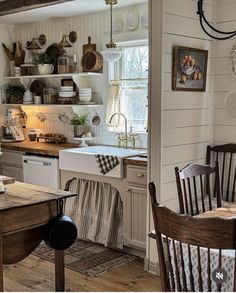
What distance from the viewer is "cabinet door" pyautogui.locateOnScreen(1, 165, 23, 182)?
5125mm

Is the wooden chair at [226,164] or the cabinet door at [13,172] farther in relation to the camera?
the cabinet door at [13,172]

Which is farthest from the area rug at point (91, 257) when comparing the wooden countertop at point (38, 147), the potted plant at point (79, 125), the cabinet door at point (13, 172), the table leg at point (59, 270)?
the potted plant at point (79, 125)

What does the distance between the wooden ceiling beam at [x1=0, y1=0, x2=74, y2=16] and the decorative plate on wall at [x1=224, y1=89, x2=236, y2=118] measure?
1767mm

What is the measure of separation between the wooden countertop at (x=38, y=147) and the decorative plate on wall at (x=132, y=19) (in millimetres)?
1480

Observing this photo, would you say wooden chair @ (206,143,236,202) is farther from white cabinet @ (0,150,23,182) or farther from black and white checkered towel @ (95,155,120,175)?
white cabinet @ (0,150,23,182)

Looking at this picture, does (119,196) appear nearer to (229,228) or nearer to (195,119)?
(195,119)

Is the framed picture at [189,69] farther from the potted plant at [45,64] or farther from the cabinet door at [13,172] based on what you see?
the cabinet door at [13,172]

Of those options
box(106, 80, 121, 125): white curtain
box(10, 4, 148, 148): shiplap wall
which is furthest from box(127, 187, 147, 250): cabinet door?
box(106, 80, 121, 125): white curtain

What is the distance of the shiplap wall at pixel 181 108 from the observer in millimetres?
3416

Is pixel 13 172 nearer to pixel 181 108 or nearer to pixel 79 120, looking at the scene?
pixel 79 120

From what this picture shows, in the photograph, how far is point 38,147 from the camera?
4902 mm

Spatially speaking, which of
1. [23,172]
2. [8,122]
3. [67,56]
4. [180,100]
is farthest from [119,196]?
[8,122]

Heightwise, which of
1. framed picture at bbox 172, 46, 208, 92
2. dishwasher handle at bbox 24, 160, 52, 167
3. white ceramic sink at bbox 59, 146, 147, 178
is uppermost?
framed picture at bbox 172, 46, 208, 92

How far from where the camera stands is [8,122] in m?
5.82
